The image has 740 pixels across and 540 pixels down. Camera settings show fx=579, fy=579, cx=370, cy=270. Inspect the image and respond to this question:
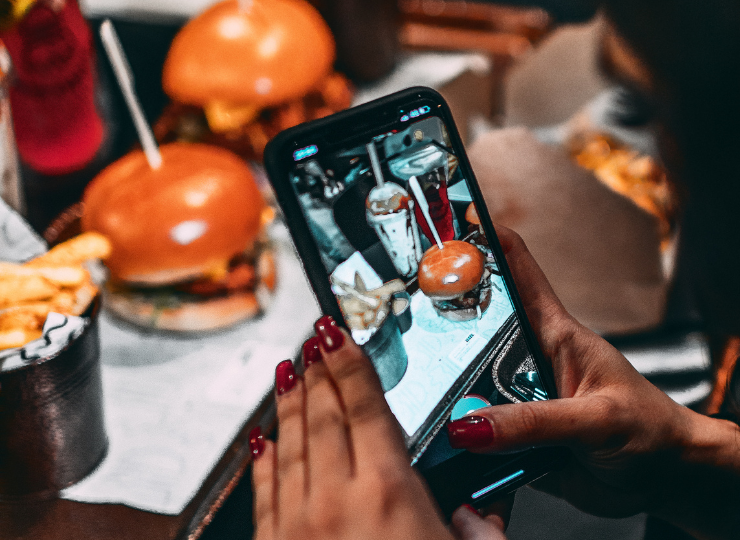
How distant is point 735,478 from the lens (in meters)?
0.41

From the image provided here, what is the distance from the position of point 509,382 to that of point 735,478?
0.18m

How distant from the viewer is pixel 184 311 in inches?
28.0

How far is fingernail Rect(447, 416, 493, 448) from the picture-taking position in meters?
0.38

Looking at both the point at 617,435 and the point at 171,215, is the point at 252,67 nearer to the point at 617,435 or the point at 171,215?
the point at 171,215

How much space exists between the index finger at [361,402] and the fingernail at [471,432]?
0.06 m

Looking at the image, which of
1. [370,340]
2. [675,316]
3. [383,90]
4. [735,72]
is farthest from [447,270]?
[383,90]

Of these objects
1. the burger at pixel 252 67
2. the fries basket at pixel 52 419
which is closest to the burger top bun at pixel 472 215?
the fries basket at pixel 52 419

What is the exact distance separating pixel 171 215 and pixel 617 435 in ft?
1.64

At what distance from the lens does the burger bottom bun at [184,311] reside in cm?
71

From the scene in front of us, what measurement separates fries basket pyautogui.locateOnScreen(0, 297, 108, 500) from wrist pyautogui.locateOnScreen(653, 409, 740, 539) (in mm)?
462

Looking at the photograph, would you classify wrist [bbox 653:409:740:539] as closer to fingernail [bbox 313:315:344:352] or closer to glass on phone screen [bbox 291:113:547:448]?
glass on phone screen [bbox 291:113:547:448]

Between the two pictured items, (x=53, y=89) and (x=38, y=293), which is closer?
(x=38, y=293)

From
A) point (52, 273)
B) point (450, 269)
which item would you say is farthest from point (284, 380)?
point (52, 273)

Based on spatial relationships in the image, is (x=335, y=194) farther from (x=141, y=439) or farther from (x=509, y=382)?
(x=141, y=439)
